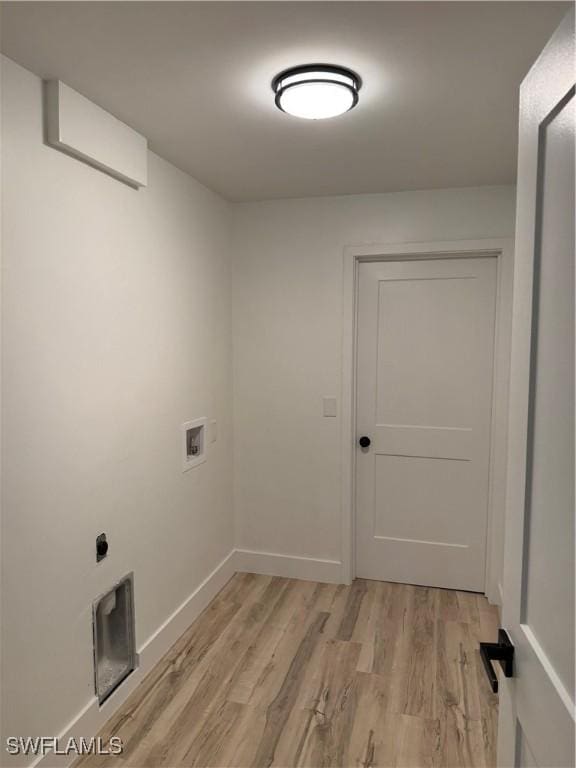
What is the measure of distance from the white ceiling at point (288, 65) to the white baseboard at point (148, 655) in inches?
90.4

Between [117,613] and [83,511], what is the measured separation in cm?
61

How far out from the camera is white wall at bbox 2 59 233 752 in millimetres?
1706

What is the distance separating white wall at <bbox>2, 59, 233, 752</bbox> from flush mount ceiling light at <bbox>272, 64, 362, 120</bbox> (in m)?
0.81

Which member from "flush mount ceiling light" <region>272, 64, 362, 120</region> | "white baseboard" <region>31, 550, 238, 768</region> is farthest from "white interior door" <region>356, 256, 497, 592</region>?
"flush mount ceiling light" <region>272, 64, 362, 120</region>

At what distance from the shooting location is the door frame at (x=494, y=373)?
3.06 meters

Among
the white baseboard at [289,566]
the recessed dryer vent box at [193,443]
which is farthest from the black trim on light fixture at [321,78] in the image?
the white baseboard at [289,566]

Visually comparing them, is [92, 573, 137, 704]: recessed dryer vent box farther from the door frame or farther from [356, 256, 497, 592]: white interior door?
[356, 256, 497, 592]: white interior door

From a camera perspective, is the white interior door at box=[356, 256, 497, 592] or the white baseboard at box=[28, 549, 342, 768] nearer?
the white baseboard at box=[28, 549, 342, 768]

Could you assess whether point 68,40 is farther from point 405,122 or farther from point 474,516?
point 474,516

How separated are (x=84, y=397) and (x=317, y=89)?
4.49 ft

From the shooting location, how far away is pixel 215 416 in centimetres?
326

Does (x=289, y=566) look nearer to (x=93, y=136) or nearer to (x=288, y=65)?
(x=93, y=136)

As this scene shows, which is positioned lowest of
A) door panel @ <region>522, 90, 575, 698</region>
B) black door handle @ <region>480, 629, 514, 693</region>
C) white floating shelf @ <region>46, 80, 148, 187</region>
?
black door handle @ <region>480, 629, 514, 693</region>

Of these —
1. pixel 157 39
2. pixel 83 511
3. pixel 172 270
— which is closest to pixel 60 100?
pixel 157 39
